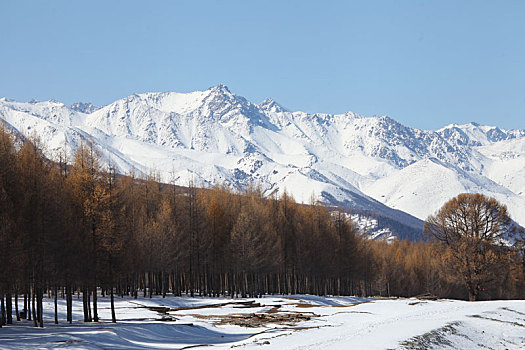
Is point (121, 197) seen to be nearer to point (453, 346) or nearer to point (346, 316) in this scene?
point (346, 316)

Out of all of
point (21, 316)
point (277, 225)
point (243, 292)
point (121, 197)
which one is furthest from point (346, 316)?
point (277, 225)

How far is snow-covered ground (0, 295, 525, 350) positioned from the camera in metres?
37.2

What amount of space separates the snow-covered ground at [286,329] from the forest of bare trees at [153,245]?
4.49 metres

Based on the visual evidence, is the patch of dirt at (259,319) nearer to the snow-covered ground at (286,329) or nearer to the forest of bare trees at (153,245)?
the snow-covered ground at (286,329)

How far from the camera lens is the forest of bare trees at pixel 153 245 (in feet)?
157

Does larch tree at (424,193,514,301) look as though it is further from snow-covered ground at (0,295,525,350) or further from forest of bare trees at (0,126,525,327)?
snow-covered ground at (0,295,525,350)

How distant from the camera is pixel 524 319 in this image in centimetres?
5769

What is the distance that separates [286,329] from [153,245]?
39.4 m

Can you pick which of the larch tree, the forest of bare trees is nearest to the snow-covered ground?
the forest of bare trees

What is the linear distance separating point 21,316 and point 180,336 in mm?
17861

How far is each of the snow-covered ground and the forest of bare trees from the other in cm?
449

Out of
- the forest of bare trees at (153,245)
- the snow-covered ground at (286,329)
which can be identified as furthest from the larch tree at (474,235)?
the snow-covered ground at (286,329)

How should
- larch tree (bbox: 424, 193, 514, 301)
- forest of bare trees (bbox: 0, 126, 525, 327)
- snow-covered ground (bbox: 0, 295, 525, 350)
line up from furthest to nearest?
larch tree (bbox: 424, 193, 514, 301)
forest of bare trees (bbox: 0, 126, 525, 327)
snow-covered ground (bbox: 0, 295, 525, 350)

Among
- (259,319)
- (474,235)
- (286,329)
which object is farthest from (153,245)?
(474,235)
